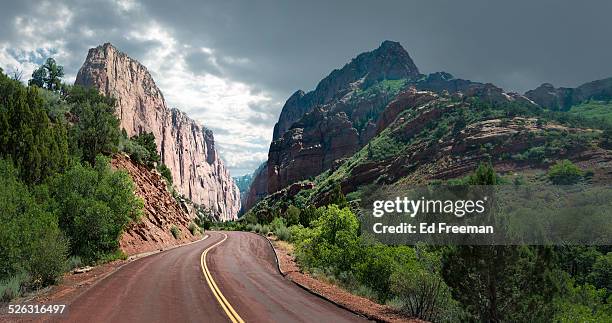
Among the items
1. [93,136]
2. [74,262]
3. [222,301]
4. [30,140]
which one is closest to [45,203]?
[74,262]

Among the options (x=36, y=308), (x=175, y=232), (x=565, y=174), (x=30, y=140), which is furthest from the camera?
(x=565, y=174)

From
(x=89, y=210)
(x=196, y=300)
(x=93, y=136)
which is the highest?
(x=93, y=136)

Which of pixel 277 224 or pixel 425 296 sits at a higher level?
pixel 277 224

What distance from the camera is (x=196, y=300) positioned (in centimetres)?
1284

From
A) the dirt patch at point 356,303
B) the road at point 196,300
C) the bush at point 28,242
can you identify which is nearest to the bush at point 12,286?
the bush at point 28,242

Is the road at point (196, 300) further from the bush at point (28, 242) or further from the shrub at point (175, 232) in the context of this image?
the shrub at point (175, 232)

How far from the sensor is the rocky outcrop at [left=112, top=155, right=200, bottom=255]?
30.2 m

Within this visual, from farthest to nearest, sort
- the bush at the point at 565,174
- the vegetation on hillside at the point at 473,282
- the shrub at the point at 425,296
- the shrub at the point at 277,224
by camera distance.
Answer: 1. the bush at the point at 565,174
2. the shrub at the point at 277,224
3. the shrub at the point at 425,296
4. the vegetation on hillside at the point at 473,282

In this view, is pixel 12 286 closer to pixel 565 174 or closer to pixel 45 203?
pixel 45 203

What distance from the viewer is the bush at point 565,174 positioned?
6800 cm

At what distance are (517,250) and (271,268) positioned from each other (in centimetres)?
1609

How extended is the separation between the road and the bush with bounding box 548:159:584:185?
220 feet

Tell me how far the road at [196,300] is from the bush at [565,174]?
67.0m

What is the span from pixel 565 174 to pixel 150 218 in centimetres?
6973
